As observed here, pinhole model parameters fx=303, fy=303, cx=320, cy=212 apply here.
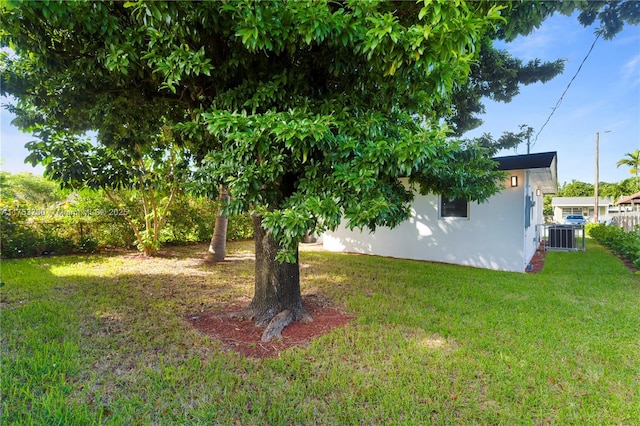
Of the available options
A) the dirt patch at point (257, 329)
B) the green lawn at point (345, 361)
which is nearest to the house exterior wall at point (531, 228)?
the green lawn at point (345, 361)

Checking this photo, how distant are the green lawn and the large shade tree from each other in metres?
1.01

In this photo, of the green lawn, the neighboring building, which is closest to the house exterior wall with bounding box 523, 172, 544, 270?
the green lawn

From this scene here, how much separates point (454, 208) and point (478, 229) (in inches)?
30.8

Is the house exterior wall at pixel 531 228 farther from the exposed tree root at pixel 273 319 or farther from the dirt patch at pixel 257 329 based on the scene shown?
the exposed tree root at pixel 273 319

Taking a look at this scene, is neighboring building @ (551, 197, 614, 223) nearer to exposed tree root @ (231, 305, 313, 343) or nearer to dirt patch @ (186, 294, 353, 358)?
dirt patch @ (186, 294, 353, 358)

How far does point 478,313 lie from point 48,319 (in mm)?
5487

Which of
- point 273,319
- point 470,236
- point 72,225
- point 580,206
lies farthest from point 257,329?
point 580,206

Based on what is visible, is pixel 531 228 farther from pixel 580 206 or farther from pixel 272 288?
pixel 580 206

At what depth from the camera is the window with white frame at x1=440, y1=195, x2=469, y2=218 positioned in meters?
7.74

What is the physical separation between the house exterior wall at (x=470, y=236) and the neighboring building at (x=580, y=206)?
33183mm

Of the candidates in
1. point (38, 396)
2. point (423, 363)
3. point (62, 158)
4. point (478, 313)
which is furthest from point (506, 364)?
point (62, 158)

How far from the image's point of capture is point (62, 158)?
3.74 metres

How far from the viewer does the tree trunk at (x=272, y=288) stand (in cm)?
369

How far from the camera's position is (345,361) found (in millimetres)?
2814
